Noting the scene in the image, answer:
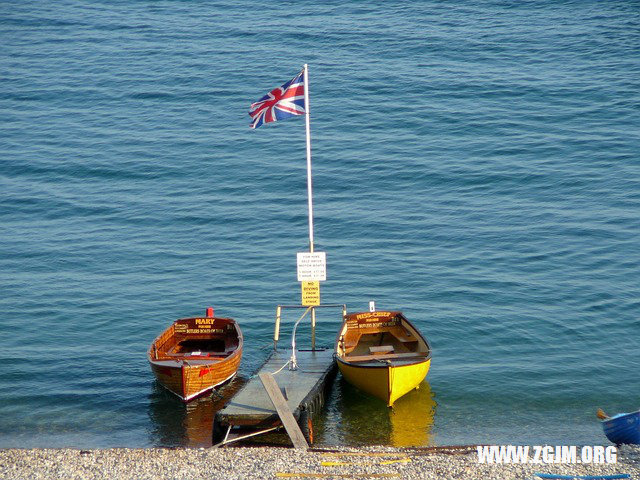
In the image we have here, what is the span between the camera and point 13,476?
53.2 feet

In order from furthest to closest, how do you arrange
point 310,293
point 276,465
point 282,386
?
1. point 310,293
2. point 282,386
3. point 276,465

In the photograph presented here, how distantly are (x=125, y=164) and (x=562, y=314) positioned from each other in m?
23.2

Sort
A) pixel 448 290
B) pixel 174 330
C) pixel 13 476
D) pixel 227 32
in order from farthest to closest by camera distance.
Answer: pixel 227 32 < pixel 448 290 < pixel 174 330 < pixel 13 476

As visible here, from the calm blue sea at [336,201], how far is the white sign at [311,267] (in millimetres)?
2778

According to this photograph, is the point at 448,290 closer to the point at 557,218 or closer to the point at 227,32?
the point at 557,218

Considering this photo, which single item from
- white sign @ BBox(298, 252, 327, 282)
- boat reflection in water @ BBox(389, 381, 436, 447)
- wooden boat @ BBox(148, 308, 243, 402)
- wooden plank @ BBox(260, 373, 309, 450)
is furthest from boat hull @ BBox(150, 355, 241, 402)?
boat reflection in water @ BBox(389, 381, 436, 447)

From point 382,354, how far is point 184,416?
16.1 ft

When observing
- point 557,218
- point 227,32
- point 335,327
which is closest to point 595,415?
point 335,327

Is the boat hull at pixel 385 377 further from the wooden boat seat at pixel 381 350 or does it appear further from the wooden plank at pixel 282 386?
the wooden boat seat at pixel 381 350

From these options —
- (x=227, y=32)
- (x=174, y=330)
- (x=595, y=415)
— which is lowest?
(x=595, y=415)

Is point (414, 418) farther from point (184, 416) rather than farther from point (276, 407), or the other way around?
point (184, 416)

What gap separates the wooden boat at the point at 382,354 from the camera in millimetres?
20688

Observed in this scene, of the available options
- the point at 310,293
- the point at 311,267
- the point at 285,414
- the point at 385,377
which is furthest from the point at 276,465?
the point at 310,293

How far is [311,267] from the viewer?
22.1 m
